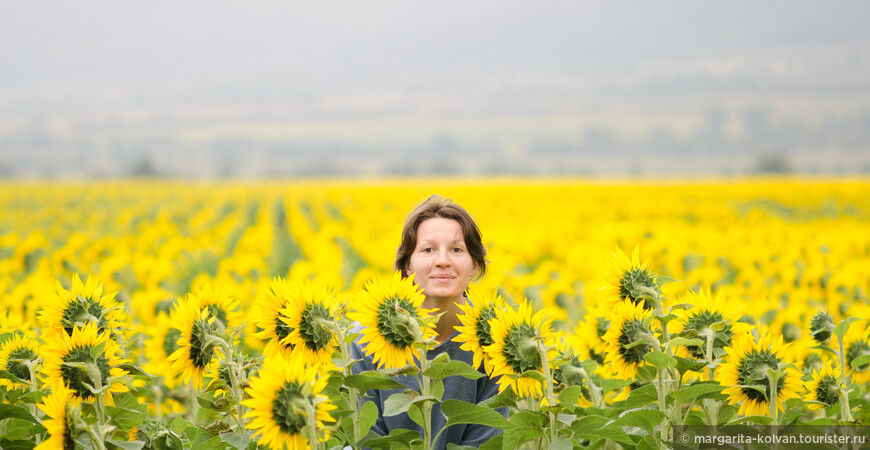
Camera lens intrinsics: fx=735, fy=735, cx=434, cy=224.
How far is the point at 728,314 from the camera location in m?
2.07

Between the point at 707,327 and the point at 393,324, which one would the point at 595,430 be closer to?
the point at 707,327

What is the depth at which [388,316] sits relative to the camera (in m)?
1.74

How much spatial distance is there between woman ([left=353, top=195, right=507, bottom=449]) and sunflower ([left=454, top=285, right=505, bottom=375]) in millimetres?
688

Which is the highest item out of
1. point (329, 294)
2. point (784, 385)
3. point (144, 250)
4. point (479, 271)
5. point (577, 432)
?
point (144, 250)

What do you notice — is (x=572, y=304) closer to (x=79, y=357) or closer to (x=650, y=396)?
(x=650, y=396)

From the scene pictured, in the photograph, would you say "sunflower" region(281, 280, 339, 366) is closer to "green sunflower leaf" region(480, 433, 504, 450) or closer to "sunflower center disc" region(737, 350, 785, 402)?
"green sunflower leaf" region(480, 433, 504, 450)

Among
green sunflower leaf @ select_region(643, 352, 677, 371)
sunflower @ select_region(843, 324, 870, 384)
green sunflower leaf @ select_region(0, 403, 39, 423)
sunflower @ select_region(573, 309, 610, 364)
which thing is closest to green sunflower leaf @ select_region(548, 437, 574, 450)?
green sunflower leaf @ select_region(643, 352, 677, 371)

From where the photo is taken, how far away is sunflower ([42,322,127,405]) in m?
1.91

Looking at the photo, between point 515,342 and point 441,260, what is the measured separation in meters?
0.96

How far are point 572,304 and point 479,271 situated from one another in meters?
2.81

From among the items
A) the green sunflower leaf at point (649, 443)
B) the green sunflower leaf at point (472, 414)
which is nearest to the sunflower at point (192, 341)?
the green sunflower leaf at point (472, 414)

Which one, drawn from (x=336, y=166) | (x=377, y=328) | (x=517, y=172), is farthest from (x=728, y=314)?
(x=336, y=166)

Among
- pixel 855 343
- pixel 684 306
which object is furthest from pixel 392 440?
pixel 855 343

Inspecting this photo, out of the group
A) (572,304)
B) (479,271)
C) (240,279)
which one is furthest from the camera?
(240,279)
